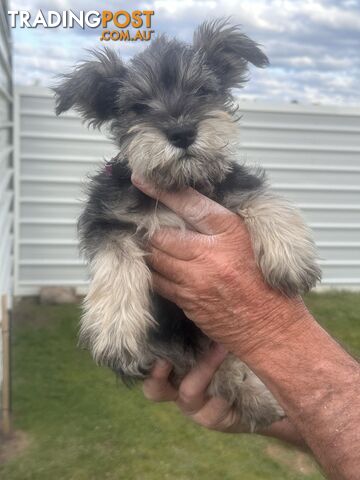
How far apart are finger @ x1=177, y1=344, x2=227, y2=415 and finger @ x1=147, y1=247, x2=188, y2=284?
539 millimetres

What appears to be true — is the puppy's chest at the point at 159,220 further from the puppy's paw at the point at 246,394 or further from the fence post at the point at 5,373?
the fence post at the point at 5,373

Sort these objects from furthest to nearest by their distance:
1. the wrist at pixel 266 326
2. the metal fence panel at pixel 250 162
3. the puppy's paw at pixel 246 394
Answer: the metal fence panel at pixel 250 162 → the puppy's paw at pixel 246 394 → the wrist at pixel 266 326

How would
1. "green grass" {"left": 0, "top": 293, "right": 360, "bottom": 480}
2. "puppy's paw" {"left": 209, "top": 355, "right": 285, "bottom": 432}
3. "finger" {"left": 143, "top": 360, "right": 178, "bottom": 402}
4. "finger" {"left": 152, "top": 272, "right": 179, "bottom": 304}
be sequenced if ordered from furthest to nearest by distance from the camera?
"green grass" {"left": 0, "top": 293, "right": 360, "bottom": 480}, "puppy's paw" {"left": 209, "top": 355, "right": 285, "bottom": 432}, "finger" {"left": 143, "top": 360, "right": 178, "bottom": 402}, "finger" {"left": 152, "top": 272, "right": 179, "bottom": 304}

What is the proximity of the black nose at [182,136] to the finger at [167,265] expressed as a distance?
520 millimetres

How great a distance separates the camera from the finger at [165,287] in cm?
256

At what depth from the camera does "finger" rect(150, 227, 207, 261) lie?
2.50 metres

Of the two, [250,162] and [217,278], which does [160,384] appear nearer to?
[217,278]

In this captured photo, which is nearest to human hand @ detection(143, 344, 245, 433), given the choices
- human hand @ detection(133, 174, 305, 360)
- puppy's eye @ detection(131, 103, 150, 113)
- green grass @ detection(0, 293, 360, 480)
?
human hand @ detection(133, 174, 305, 360)

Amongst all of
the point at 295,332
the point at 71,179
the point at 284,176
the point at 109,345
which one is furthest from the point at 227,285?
the point at 284,176

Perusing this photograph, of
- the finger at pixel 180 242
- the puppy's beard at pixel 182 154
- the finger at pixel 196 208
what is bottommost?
the finger at pixel 180 242

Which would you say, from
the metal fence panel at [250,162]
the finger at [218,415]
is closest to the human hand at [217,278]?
the finger at [218,415]

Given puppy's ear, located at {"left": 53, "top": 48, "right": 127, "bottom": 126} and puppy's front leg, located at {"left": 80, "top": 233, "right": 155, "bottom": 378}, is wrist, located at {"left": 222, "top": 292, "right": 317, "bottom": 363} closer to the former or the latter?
puppy's front leg, located at {"left": 80, "top": 233, "right": 155, "bottom": 378}

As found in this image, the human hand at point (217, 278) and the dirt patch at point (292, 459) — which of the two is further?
the dirt patch at point (292, 459)

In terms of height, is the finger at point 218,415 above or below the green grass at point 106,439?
above
